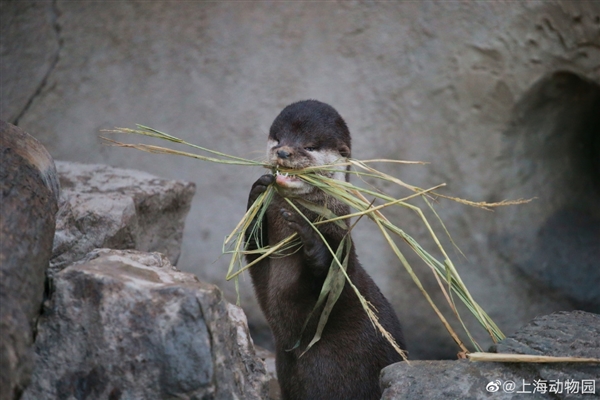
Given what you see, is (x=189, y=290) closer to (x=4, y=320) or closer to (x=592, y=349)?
(x=4, y=320)

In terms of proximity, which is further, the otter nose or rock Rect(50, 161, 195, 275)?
rock Rect(50, 161, 195, 275)

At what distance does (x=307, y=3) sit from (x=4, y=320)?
417cm

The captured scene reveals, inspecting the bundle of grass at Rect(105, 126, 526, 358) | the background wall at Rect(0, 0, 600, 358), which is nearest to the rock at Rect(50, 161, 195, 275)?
the bundle of grass at Rect(105, 126, 526, 358)

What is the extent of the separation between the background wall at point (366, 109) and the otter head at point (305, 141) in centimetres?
201

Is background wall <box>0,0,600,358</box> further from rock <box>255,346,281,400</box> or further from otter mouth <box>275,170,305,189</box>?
otter mouth <box>275,170,305,189</box>

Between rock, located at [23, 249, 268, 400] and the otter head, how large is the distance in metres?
1.04

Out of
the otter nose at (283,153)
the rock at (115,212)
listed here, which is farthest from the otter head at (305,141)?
the rock at (115,212)

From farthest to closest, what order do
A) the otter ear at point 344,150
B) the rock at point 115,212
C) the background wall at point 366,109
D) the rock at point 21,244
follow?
the background wall at point 366,109
the rock at point 115,212
the otter ear at point 344,150
the rock at point 21,244

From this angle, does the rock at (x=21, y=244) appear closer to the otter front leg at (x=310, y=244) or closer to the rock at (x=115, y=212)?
the rock at (x=115, y=212)

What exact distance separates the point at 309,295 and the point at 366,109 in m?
2.69

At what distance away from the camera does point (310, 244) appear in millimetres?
3221

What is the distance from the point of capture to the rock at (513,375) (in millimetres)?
2598

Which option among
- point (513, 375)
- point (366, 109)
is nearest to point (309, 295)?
point (513, 375)

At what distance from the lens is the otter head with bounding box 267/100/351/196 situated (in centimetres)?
336
